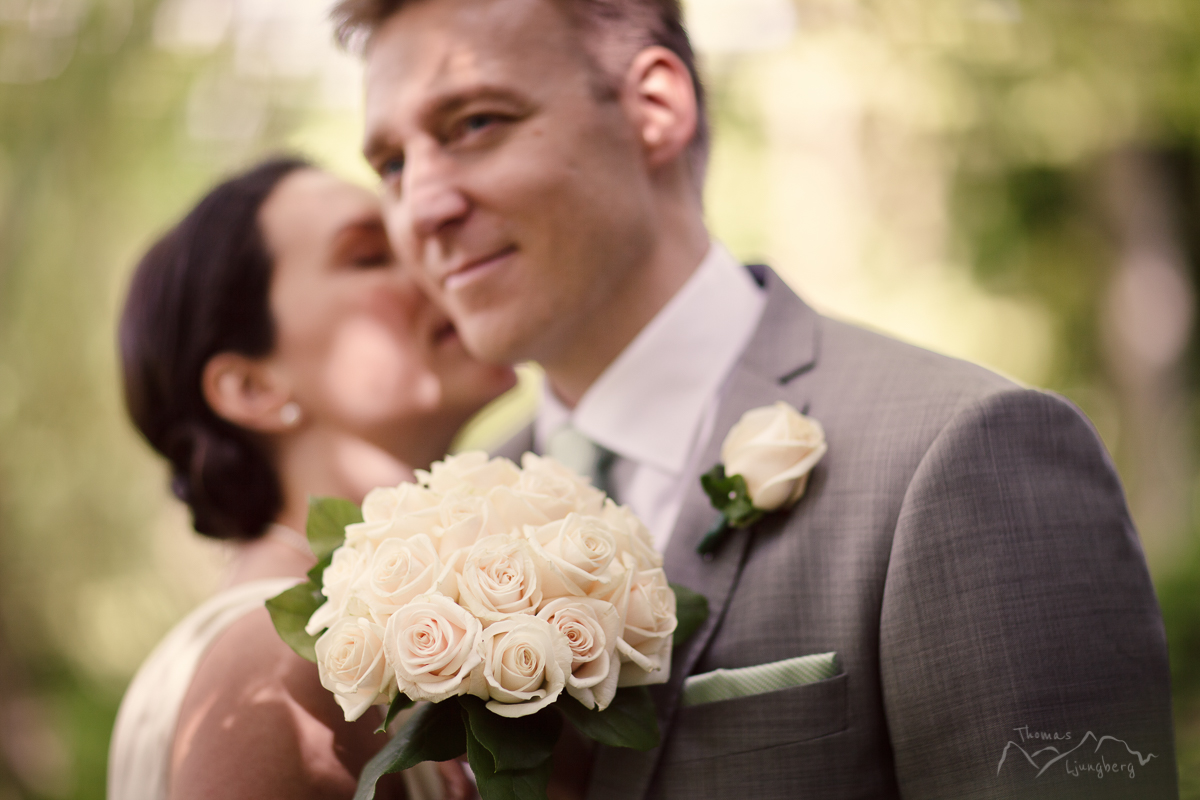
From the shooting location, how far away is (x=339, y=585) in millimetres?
1396

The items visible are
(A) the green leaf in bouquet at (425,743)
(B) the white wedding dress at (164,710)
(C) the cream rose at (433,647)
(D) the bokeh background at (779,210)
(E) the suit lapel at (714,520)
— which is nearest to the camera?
(C) the cream rose at (433,647)

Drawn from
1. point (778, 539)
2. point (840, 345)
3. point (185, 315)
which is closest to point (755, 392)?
point (840, 345)

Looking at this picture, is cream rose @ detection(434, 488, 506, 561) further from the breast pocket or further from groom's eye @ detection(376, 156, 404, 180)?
groom's eye @ detection(376, 156, 404, 180)

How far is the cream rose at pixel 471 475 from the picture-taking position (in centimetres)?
154

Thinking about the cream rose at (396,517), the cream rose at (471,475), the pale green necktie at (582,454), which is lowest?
the pale green necktie at (582,454)

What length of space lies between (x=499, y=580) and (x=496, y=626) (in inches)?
2.9

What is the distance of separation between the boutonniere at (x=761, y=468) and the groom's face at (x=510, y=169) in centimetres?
56

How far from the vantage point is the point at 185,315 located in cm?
250

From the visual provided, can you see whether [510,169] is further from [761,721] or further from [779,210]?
[779,210]

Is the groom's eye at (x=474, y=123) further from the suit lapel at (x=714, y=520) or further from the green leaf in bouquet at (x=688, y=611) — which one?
the green leaf in bouquet at (x=688, y=611)

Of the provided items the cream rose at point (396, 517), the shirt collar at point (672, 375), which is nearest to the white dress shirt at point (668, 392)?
the shirt collar at point (672, 375)

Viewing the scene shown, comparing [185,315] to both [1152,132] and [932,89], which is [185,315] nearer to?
[932,89]

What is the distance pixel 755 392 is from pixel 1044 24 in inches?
324

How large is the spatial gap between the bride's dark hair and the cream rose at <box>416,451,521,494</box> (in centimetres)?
110
